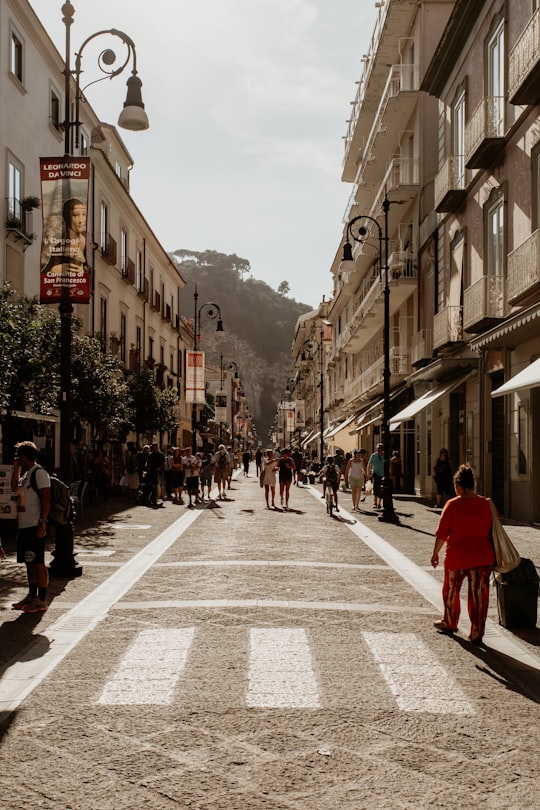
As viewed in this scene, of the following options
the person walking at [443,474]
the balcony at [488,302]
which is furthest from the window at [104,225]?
the balcony at [488,302]

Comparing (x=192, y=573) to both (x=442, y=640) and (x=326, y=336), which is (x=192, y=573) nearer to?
(x=442, y=640)

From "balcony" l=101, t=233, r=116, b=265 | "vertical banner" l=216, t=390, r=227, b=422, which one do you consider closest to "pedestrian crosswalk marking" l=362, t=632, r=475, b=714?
"balcony" l=101, t=233, r=116, b=265

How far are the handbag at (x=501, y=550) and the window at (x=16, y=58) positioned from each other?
64.6 feet

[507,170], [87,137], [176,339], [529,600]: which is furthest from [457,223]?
[176,339]

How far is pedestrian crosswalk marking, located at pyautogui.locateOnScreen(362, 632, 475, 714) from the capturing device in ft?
17.5

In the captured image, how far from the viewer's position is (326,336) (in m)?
71.0

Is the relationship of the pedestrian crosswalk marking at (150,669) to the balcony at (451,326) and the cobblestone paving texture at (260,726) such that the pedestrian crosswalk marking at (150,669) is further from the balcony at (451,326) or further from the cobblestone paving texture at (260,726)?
the balcony at (451,326)

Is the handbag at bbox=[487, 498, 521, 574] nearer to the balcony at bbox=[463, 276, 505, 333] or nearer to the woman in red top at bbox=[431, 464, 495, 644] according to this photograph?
the woman in red top at bbox=[431, 464, 495, 644]

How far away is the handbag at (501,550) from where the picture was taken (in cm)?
738

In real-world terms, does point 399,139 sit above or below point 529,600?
above

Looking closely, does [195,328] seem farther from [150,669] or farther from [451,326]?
[150,669]

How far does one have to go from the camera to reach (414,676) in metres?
6.02

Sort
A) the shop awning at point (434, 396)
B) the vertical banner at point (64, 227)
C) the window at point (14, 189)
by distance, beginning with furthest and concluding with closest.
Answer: the shop awning at point (434, 396)
the window at point (14, 189)
the vertical banner at point (64, 227)

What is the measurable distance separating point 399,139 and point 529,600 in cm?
2855
